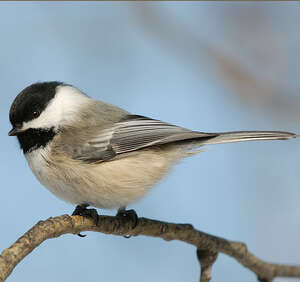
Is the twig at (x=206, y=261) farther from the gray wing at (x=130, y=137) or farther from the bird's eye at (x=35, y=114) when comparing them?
the bird's eye at (x=35, y=114)

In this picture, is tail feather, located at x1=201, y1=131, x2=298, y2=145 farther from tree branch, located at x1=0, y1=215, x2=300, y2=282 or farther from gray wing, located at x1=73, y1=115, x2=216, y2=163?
tree branch, located at x1=0, y1=215, x2=300, y2=282

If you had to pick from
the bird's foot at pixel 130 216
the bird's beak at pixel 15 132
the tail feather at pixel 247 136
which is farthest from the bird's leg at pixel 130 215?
the bird's beak at pixel 15 132

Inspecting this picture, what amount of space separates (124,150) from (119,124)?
0.19 metres

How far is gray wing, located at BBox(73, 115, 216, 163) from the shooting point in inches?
109

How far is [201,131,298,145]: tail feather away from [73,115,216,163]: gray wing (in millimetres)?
47

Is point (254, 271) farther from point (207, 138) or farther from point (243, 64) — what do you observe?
point (243, 64)

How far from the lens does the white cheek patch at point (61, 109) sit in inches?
108

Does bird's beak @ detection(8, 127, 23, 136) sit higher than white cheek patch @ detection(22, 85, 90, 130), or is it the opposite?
white cheek patch @ detection(22, 85, 90, 130)

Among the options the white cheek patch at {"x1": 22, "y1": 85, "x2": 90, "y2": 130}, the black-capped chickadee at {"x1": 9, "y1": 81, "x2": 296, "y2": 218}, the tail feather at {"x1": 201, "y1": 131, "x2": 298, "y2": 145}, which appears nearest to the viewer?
the tail feather at {"x1": 201, "y1": 131, "x2": 298, "y2": 145}

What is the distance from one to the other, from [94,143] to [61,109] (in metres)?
0.31

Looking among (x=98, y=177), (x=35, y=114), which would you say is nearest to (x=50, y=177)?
(x=98, y=177)

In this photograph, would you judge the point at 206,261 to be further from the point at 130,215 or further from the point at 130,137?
the point at 130,137

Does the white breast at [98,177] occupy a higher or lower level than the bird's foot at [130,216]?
higher

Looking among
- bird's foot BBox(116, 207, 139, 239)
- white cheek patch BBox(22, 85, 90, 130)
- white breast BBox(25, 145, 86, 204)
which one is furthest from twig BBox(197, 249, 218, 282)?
white cheek patch BBox(22, 85, 90, 130)
